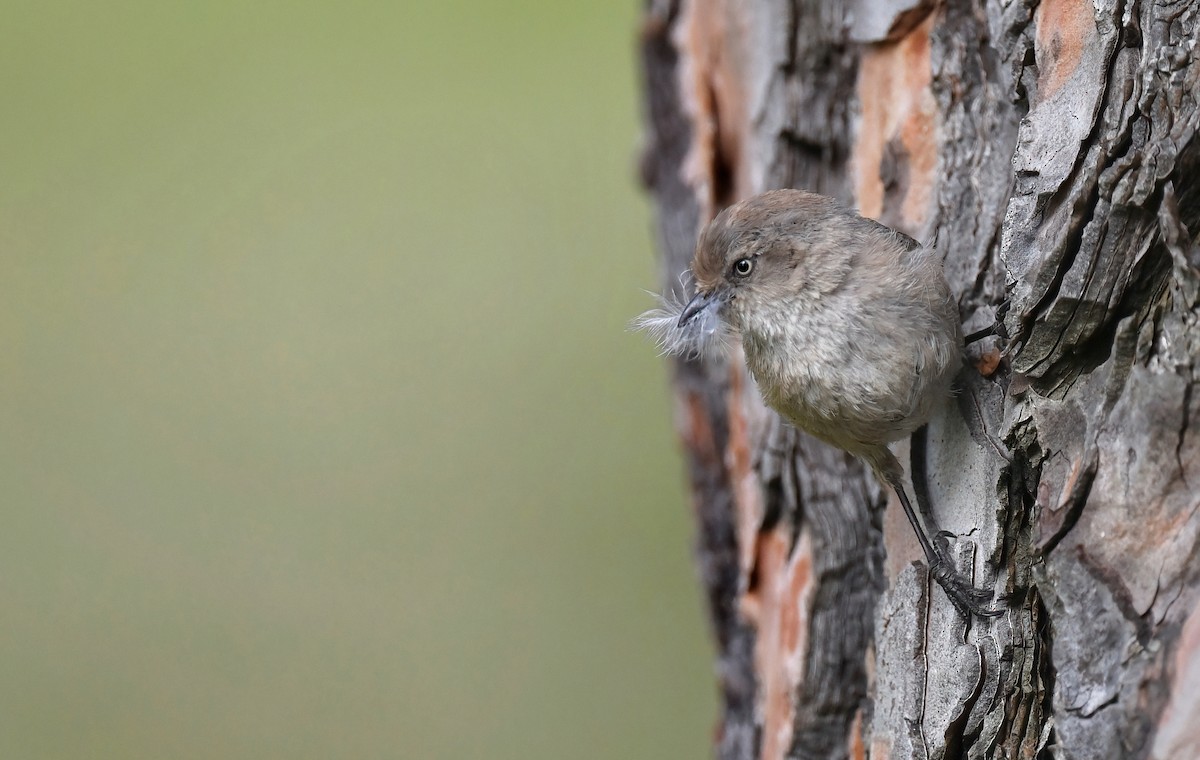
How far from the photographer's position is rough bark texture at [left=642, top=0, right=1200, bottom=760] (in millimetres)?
1600

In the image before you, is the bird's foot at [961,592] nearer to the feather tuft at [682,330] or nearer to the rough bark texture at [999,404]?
the rough bark texture at [999,404]

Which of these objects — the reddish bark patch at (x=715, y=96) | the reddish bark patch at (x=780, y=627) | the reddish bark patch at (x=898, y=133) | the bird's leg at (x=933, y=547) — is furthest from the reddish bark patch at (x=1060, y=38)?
the reddish bark patch at (x=780, y=627)

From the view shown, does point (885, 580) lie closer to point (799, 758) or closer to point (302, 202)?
point (799, 758)

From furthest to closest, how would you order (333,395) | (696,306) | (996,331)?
(333,395) → (696,306) → (996,331)

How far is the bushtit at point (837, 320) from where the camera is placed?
2004 millimetres

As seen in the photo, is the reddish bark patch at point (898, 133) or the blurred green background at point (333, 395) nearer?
the reddish bark patch at point (898, 133)

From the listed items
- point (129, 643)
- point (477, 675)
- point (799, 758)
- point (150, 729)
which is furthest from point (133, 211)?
point (799, 758)

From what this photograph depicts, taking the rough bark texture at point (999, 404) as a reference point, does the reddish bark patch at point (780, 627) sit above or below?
below

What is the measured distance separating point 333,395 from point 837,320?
3479mm

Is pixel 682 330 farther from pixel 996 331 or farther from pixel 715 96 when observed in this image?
pixel 715 96

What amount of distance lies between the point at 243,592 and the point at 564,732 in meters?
1.57

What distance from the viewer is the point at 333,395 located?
511cm

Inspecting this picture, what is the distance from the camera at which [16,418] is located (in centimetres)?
513

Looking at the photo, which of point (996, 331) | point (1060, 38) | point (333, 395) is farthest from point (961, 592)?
point (333, 395)
